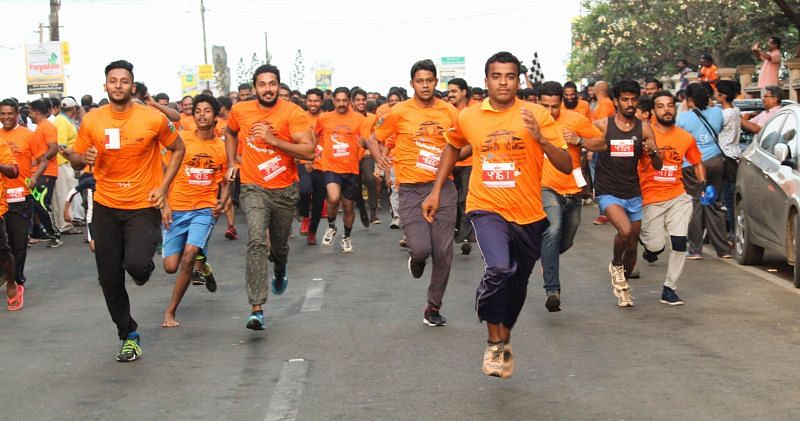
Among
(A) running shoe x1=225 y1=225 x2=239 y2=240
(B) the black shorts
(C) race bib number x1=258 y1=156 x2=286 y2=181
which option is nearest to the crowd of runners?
(C) race bib number x1=258 y1=156 x2=286 y2=181

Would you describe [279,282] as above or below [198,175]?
below

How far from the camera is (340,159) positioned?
17.0 metres

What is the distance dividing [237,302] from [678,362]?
476 centimetres

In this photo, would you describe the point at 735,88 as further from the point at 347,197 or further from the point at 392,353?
the point at 392,353

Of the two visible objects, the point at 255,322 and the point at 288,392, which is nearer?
the point at 288,392

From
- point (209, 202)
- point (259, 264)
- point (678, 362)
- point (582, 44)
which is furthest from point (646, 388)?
point (582, 44)

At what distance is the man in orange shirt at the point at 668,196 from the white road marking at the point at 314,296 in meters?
2.96

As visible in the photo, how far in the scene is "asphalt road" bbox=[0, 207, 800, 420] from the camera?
23.8 feet

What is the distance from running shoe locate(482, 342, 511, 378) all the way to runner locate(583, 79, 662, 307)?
3661 mm

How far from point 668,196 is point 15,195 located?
21.1 feet

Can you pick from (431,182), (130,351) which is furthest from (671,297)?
(130,351)

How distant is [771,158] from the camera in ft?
44.0

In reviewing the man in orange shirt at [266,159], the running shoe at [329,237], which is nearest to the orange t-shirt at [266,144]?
the man in orange shirt at [266,159]

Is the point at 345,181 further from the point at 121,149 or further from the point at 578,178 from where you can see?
the point at 121,149
